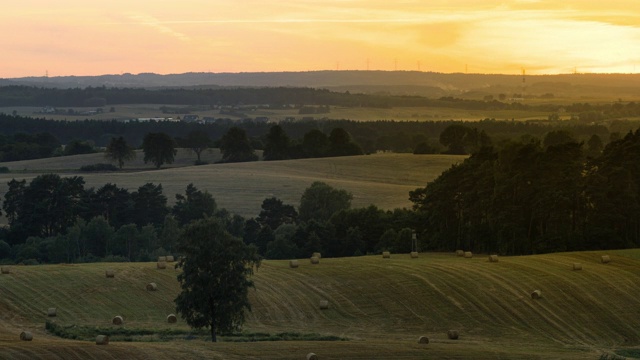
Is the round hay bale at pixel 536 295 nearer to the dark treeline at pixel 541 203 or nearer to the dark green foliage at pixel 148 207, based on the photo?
the dark treeline at pixel 541 203

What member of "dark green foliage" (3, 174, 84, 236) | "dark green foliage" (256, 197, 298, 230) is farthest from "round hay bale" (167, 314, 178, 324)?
"dark green foliage" (256, 197, 298, 230)

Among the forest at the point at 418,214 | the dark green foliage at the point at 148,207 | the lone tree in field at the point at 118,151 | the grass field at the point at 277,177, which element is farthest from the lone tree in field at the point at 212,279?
the lone tree in field at the point at 118,151

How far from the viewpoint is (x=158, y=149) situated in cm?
16388

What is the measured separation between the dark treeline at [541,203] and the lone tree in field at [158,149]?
82.7m

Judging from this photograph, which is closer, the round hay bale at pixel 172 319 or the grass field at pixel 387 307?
the grass field at pixel 387 307

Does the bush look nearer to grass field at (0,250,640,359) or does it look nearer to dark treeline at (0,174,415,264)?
dark treeline at (0,174,415,264)

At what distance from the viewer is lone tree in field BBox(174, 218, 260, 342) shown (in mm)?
47281

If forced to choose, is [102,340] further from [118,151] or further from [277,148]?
[277,148]

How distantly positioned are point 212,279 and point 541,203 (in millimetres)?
38206

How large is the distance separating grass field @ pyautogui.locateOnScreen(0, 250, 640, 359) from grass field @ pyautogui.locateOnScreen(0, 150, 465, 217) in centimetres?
5075

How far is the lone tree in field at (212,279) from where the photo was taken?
4728 centimetres

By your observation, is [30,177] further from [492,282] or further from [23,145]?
[492,282]

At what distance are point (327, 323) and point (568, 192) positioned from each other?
106ft

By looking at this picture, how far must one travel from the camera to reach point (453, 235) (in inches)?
3297
